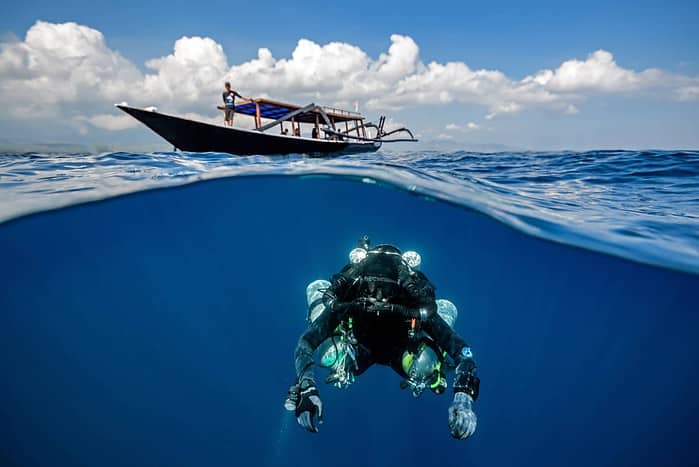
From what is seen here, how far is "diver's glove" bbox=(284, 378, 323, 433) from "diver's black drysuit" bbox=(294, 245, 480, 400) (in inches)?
15.1

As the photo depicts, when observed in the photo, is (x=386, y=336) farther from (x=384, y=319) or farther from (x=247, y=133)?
(x=247, y=133)

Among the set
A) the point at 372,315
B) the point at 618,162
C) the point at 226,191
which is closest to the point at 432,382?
the point at 372,315

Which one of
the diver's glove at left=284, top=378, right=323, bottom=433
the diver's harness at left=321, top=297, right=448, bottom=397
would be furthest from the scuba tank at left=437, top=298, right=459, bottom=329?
the diver's glove at left=284, top=378, right=323, bottom=433

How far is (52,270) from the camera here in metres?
9.97

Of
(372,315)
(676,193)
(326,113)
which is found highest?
(326,113)

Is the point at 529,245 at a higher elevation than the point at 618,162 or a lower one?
lower

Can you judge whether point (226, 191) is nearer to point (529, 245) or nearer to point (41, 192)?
point (41, 192)

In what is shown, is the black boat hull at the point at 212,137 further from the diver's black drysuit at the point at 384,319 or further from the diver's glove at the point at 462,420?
the diver's glove at the point at 462,420

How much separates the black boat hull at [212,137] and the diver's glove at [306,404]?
642 inches

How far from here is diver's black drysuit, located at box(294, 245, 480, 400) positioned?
3580 millimetres

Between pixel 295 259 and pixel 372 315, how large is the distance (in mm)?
12506

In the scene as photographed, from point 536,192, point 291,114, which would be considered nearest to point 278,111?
point 291,114

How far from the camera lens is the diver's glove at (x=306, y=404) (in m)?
2.99

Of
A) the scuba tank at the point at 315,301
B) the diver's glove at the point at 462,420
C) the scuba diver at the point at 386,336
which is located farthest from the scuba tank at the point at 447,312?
the scuba tank at the point at 315,301
